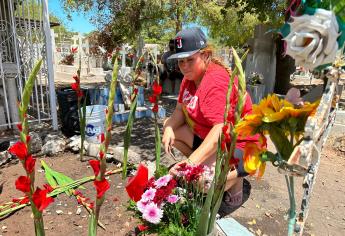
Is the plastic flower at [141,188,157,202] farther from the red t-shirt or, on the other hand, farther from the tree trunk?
the tree trunk

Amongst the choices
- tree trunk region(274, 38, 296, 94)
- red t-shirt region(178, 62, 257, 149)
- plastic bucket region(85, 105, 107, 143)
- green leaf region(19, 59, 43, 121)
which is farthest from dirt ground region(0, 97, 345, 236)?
tree trunk region(274, 38, 296, 94)

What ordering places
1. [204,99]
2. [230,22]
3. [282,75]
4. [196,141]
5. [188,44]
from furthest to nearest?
[230,22]
[282,75]
[196,141]
[204,99]
[188,44]

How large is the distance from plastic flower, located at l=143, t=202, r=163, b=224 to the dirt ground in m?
0.50

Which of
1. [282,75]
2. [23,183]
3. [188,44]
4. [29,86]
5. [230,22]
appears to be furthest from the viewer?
[230,22]

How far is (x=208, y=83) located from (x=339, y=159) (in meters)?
2.91

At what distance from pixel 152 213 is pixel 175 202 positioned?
251 millimetres

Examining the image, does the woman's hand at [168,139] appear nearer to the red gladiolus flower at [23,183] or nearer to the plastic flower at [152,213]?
the plastic flower at [152,213]

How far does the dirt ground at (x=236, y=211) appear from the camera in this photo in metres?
2.31

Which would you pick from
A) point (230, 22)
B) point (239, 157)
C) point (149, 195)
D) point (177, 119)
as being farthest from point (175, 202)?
point (230, 22)

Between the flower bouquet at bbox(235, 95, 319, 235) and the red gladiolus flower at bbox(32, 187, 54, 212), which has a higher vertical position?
the flower bouquet at bbox(235, 95, 319, 235)

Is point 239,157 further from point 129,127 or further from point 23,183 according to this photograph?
point 23,183

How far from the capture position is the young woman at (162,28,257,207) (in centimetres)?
205

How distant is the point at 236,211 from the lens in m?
2.58

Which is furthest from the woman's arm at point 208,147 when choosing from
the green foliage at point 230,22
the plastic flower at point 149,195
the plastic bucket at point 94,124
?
the green foliage at point 230,22
